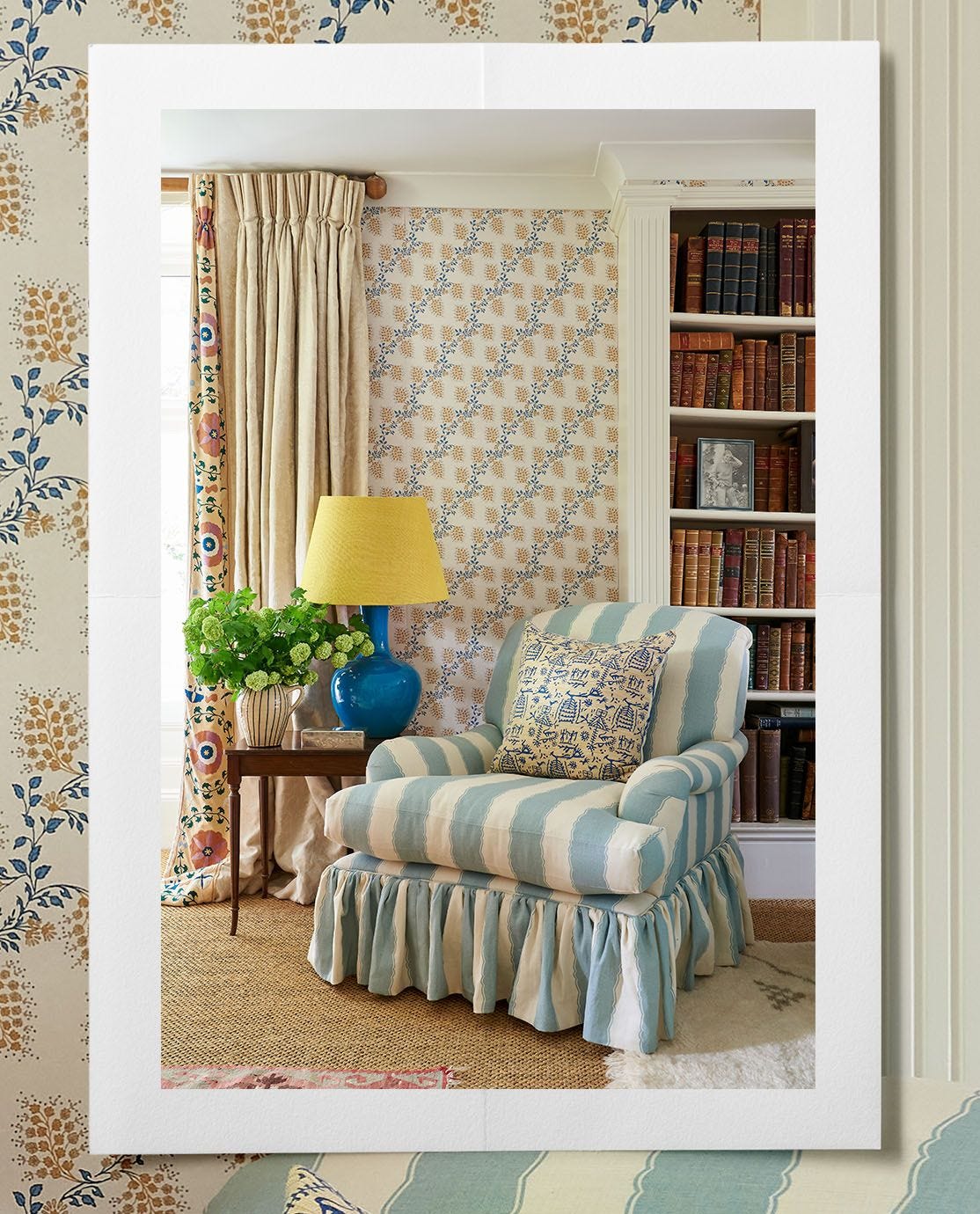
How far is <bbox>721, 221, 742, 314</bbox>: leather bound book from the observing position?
1.41 meters

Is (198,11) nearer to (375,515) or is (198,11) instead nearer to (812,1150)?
(375,515)

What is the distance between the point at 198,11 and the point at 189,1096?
5.00 feet

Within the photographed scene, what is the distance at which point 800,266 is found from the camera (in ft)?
4.80

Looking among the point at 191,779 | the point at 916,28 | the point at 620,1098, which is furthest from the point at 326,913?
the point at 916,28

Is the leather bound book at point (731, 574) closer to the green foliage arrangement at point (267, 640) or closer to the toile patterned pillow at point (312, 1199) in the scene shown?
the green foliage arrangement at point (267, 640)

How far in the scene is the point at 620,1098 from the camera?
146cm

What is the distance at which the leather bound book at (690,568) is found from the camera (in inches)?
56.6

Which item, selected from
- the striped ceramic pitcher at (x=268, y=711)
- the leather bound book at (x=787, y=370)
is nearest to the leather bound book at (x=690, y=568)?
the leather bound book at (x=787, y=370)

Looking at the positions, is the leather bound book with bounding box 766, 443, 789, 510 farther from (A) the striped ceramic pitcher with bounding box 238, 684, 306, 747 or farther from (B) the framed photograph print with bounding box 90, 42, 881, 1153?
(A) the striped ceramic pitcher with bounding box 238, 684, 306, 747

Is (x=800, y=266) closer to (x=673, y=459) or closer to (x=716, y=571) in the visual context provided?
(x=673, y=459)

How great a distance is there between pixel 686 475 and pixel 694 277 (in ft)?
0.85

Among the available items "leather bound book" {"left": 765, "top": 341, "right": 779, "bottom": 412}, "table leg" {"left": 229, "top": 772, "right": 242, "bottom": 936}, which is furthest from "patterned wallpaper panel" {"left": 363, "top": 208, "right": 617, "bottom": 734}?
"table leg" {"left": 229, "top": 772, "right": 242, "bottom": 936}

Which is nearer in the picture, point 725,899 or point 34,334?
point 725,899

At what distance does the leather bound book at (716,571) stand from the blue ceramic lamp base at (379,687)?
0.41 metres
